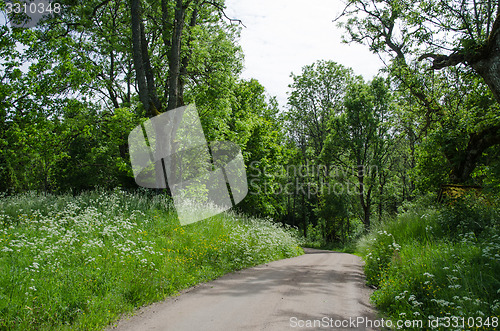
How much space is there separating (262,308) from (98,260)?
11.3 ft

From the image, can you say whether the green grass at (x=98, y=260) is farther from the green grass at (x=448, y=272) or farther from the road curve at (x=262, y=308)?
the green grass at (x=448, y=272)

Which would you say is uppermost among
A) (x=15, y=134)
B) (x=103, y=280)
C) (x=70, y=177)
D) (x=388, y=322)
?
(x=15, y=134)

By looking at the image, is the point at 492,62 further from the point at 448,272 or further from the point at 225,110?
the point at 225,110

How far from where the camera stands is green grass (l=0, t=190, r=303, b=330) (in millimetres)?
4715

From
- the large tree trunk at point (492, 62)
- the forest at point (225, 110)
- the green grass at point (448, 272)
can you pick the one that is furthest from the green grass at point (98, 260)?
the large tree trunk at point (492, 62)

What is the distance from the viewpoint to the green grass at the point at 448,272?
4.43 m

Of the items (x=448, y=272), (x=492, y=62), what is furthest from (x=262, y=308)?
(x=492, y=62)

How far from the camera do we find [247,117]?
2339 cm

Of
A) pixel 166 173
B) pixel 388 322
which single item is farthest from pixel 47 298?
pixel 166 173

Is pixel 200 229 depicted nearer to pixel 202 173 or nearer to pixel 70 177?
pixel 202 173

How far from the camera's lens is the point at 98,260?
6.36 m

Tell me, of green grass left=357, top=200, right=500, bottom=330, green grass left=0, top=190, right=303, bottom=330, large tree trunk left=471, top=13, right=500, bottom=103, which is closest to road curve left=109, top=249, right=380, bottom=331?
green grass left=0, top=190, right=303, bottom=330

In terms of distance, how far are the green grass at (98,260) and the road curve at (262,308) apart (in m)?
0.49

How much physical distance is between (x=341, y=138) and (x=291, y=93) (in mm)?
11768
